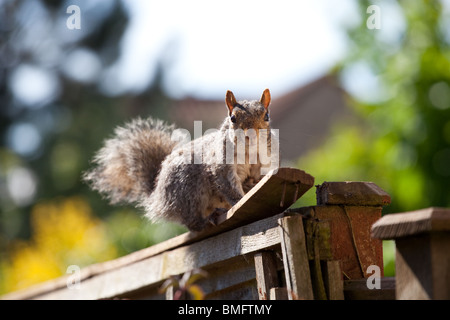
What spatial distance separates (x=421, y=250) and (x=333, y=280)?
0.36 meters

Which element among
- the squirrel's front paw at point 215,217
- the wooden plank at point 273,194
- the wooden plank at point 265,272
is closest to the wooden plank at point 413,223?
the wooden plank at point 273,194

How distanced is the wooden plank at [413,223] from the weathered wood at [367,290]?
0.24 meters

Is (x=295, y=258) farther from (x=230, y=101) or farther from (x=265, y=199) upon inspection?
(x=230, y=101)

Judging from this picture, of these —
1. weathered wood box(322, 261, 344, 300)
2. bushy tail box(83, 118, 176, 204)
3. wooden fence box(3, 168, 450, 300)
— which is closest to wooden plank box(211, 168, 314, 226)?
wooden fence box(3, 168, 450, 300)

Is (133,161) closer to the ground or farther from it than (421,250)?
farther from it

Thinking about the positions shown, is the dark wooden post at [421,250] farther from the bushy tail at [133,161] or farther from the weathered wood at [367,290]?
the bushy tail at [133,161]

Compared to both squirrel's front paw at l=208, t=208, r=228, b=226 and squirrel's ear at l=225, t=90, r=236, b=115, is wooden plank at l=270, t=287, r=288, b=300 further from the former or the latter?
squirrel's ear at l=225, t=90, r=236, b=115

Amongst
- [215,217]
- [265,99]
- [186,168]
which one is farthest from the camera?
[186,168]

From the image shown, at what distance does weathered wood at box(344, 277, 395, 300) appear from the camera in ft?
4.59

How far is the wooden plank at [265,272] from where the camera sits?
1.67m

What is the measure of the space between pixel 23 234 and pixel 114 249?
4122mm

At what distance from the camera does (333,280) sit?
149 cm

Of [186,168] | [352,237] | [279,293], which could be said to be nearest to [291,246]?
[279,293]

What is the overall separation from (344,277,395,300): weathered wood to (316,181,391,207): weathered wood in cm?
24
